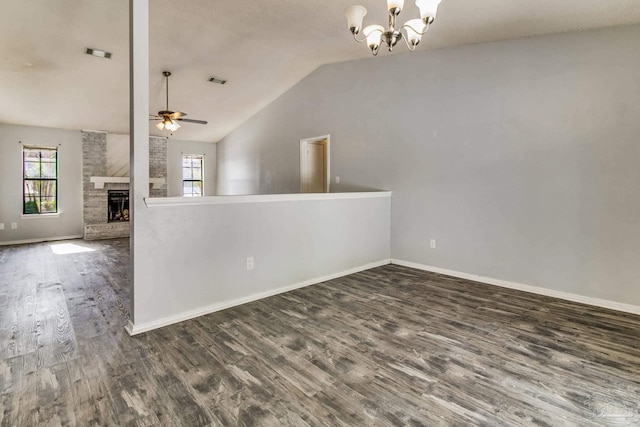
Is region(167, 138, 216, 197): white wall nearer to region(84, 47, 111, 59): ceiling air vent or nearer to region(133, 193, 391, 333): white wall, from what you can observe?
region(84, 47, 111, 59): ceiling air vent

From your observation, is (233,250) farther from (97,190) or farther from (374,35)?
(97,190)

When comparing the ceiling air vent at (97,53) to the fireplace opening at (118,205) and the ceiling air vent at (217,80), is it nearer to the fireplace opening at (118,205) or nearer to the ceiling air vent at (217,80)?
the ceiling air vent at (217,80)

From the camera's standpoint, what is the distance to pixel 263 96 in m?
6.59

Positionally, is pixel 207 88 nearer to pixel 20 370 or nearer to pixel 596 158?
pixel 20 370

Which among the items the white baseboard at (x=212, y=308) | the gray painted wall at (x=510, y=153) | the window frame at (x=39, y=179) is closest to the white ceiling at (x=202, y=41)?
the gray painted wall at (x=510, y=153)

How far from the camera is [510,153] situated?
149 inches

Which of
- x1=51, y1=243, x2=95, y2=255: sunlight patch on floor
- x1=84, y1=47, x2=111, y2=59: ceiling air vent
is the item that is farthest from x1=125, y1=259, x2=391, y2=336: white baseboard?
x1=51, y1=243, x2=95, y2=255: sunlight patch on floor

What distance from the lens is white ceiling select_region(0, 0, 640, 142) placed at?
3.19 m

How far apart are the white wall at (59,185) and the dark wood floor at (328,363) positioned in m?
3.91

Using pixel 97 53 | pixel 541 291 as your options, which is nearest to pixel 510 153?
pixel 541 291

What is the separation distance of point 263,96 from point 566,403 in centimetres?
634

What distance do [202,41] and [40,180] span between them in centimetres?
516

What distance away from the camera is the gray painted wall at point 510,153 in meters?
3.19

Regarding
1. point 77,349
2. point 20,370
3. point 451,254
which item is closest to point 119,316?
point 77,349
